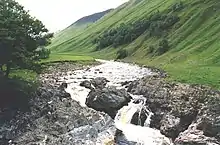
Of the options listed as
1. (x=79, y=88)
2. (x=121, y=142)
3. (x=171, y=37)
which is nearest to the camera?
(x=121, y=142)

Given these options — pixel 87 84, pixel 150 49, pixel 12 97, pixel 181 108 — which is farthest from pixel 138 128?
pixel 150 49

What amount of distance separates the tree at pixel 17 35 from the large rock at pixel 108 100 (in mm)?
9757

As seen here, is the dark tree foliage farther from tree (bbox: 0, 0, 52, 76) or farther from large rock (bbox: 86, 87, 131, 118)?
tree (bbox: 0, 0, 52, 76)

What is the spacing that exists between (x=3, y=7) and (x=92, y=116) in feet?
63.2

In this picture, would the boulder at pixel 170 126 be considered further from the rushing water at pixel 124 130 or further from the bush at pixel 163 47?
the bush at pixel 163 47

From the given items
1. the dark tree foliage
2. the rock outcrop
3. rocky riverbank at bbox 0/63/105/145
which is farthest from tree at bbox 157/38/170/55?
rocky riverbank at bbox 0/63/105/145

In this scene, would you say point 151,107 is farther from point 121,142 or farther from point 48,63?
point 48,63

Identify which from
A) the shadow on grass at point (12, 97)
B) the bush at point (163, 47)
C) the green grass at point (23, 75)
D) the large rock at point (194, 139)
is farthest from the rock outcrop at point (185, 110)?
the bush at point (163, 47)

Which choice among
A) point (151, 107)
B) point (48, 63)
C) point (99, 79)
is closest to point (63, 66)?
point (48, 63)

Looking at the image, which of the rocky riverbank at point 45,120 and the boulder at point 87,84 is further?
the boulder at point 87,84

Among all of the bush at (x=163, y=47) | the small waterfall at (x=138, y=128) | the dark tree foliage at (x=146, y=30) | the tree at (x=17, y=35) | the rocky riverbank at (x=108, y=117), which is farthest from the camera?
the dark tree foliage at (x=146, y=30)

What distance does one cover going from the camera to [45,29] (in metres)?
54.6

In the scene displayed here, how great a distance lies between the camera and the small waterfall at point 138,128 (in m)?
43.1

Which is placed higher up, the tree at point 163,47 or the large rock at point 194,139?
the tree at point 163,47
